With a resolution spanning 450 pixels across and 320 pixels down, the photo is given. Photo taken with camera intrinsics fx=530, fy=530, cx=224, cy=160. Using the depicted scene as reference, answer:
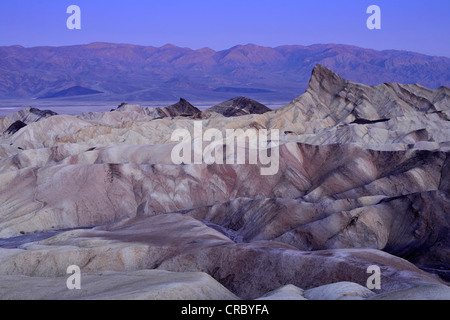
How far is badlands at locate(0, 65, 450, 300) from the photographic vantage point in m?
18.1

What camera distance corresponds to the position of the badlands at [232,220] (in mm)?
18125

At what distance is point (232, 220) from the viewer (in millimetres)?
32250

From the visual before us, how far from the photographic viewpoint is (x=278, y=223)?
29875mm

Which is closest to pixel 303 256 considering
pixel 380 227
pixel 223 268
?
pixel 223 268

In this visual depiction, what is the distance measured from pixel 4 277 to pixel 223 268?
8.30 meters

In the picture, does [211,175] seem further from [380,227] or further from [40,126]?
[40,126]

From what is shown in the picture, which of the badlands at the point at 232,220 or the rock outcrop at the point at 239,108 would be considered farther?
the rock outcrop at the point at 239,108
